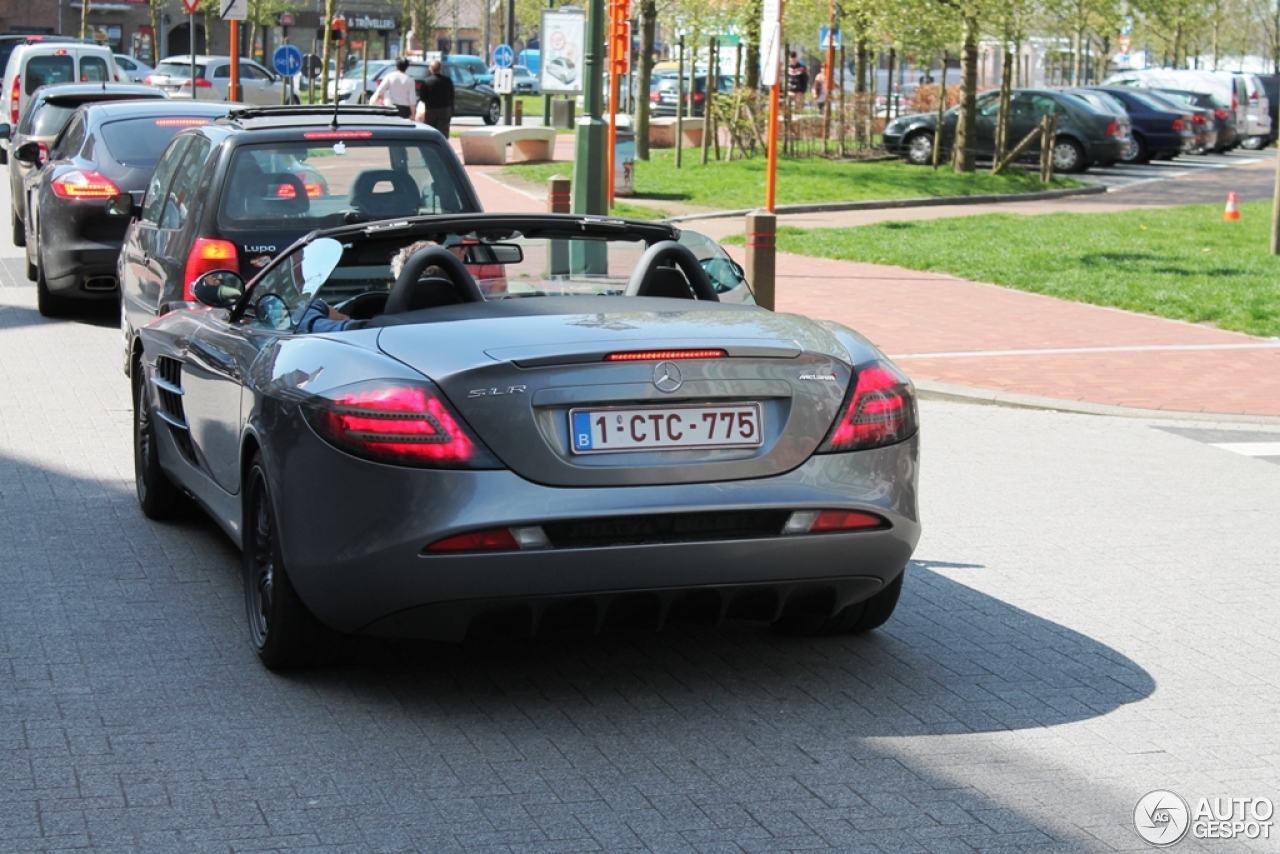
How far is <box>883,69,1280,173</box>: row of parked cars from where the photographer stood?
36.4m

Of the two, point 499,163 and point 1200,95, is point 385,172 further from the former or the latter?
point 1200,95

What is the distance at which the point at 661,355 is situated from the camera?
16.2 feet

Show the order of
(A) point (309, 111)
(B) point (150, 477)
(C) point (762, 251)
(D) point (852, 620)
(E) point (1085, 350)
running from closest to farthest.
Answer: (D) point (852, 620) < (B) point (150, 477) < (A) point (309, 111) < (C) point (762, 251) < (E) point (1085, 350)

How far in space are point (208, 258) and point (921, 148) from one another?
2836 cm

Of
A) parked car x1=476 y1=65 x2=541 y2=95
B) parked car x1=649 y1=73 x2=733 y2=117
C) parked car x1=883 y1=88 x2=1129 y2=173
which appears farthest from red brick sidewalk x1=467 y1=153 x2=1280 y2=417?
parked car x1=476 y1=65 x2=541 y2=95

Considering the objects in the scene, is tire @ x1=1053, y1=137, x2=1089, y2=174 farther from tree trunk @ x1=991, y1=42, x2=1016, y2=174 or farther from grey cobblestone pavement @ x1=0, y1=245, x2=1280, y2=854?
grey cobblestone pavement @ x1=0, y1=245, x2=1280, y2=854

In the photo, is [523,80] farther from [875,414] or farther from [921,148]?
[875,414]

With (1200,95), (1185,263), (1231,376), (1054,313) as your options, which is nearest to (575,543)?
(1231,376)

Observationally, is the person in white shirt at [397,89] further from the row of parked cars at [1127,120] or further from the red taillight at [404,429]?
the red taillight at [404,429]

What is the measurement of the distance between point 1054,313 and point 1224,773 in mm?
11442

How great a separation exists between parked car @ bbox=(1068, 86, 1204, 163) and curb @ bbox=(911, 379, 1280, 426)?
1183 inches

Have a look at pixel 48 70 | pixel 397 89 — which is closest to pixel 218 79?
pixel 48 70

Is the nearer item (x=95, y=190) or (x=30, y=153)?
(x=95, y=190)

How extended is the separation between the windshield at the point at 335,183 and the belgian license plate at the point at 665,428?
17.0 ft
